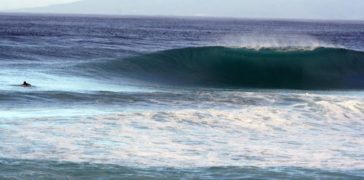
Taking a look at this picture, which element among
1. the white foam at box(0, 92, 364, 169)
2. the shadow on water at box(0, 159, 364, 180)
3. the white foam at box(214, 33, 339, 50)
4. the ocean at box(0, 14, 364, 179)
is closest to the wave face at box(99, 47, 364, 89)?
the ocean at box(0, 14, 364, 179)

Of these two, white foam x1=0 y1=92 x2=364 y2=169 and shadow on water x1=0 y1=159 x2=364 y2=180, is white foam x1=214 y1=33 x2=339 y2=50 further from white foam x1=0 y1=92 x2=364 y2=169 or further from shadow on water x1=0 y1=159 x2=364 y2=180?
shadow on water x1=0 y1=159 x2=364 y2=180

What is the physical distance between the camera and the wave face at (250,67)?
30125mm

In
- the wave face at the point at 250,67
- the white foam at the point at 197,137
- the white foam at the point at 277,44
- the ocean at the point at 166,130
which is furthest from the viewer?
the white foam at the point at 277,44

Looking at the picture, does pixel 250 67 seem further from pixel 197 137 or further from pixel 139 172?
pixel 139 172

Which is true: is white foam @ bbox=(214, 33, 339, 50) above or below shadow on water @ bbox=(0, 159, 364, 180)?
above

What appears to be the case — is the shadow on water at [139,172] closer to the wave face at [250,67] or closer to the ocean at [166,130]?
the ocean at [166,130]

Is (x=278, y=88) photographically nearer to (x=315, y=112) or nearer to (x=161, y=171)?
(x=315, y=112)

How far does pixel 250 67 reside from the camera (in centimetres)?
3250

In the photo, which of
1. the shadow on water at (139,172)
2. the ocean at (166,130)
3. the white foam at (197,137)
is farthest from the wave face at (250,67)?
the shadow on water at (139,172)

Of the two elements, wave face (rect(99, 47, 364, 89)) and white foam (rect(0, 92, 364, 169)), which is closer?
white foam (rect(0, 92, 364, 169))

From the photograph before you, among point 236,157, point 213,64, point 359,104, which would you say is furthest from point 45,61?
point 236,157

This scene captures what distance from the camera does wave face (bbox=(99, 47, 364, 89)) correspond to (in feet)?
98.8

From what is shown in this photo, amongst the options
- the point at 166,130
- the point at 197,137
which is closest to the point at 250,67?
the point at 166,130

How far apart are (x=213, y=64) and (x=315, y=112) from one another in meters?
16.4
